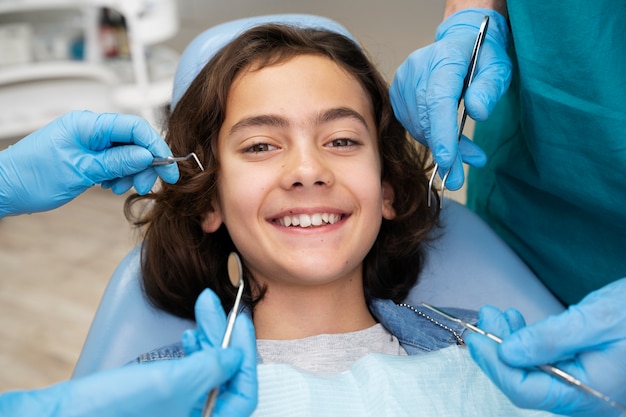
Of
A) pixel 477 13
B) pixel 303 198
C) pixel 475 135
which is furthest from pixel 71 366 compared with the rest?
pixel 477 13

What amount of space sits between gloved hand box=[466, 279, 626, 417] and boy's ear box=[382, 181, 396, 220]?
57cm

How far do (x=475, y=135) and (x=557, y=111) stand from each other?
1.50 ft

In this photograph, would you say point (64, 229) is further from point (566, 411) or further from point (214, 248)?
point (566, 411)

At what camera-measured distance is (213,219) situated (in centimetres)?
139

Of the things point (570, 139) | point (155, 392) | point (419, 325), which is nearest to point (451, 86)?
point (570, 139)

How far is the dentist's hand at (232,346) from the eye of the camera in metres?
0.85

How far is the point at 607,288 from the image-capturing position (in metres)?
0.92

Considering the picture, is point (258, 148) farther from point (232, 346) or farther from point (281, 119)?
point (232, 346)

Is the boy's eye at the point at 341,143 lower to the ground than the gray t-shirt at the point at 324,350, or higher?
higher

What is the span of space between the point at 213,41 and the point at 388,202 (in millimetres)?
552

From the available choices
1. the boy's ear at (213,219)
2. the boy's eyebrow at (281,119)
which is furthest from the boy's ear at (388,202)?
the boy's ear at (213,219)

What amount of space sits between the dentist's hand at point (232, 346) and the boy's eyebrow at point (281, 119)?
44 cm

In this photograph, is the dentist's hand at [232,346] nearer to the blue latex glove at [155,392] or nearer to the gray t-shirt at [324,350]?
the blue latex glove at [155,392]

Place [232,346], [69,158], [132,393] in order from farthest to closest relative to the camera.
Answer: [69,158]
[232,346]
[132,393]
